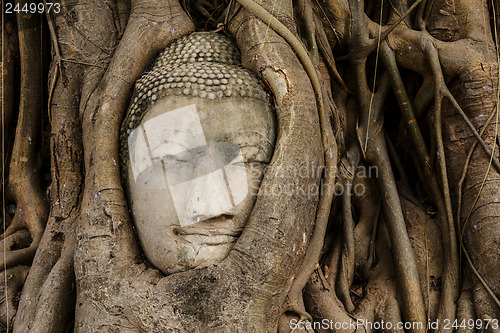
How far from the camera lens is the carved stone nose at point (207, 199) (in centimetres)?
164

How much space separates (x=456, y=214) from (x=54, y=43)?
1.93 meters

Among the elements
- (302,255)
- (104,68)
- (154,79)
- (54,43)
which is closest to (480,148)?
(302,255)

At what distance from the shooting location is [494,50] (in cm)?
212

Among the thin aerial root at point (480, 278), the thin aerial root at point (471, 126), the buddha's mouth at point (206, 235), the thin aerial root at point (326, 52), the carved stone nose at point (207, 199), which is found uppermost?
the thin aerial root at point (326, 52)

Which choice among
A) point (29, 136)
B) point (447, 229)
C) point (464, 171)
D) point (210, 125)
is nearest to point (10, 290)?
point (29, 136)

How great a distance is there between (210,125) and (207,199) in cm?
28

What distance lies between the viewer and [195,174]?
168 centimetres

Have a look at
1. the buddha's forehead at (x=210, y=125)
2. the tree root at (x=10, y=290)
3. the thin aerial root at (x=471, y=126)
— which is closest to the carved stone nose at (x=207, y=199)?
the buddha's forehead at (x=210, y=125)

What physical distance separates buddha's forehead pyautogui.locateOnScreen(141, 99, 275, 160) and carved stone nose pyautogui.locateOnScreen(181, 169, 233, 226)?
141 mm

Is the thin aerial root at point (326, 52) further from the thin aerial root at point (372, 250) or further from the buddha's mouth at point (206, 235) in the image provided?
the buddha's mouth at point (206, 235)

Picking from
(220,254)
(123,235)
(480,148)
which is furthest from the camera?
(480,148)

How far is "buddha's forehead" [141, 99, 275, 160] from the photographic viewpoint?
1.72m

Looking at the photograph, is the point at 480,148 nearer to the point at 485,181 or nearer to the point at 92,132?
the point at 485,181

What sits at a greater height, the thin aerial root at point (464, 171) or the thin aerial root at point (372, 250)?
the thin aerial root at point (464, 171)
